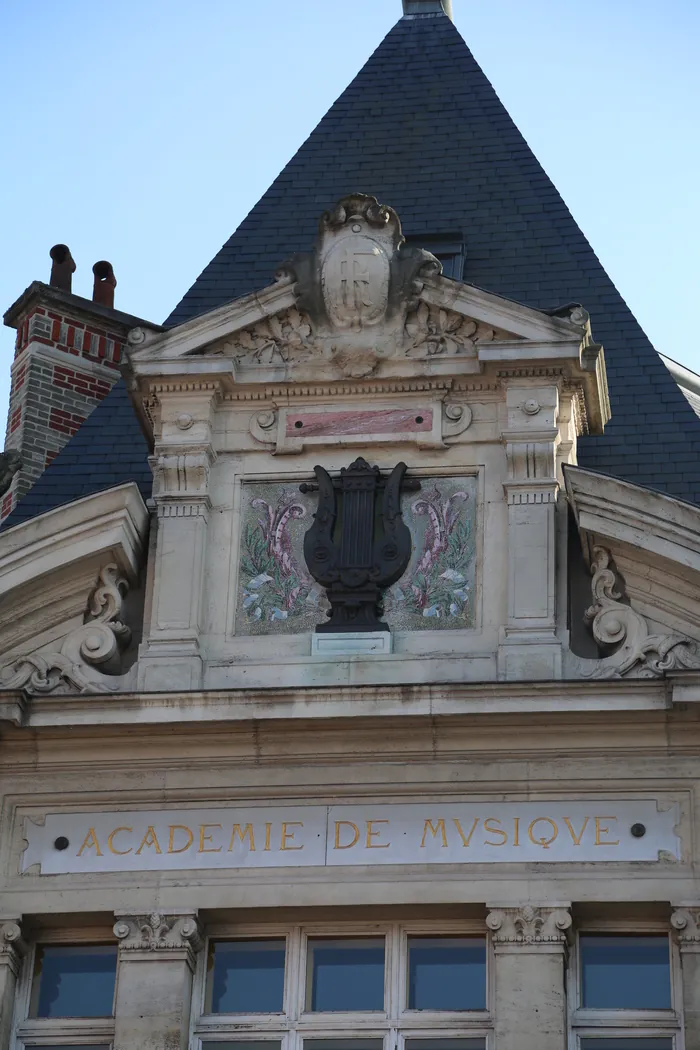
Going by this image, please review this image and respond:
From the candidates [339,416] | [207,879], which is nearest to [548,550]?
[339,416]

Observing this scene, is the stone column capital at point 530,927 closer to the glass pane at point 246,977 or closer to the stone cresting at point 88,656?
the glass pane at point 246,977

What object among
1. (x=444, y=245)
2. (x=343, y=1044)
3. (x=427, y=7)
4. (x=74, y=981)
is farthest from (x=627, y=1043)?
(x=427, y=7)

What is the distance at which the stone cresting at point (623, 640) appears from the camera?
Result: 14.5 meters

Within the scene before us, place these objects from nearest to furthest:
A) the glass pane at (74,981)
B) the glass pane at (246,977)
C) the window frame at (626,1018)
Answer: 1. the window frame at (626,1018)
2. the glass pane at (246,977)
3. the glass pane at (74,981)

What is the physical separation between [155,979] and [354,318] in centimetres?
417

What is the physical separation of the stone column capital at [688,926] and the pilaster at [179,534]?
9.90 ft

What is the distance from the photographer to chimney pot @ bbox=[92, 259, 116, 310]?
20.4 m

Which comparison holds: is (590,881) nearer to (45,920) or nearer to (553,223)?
(45,920)

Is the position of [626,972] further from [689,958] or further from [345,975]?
[345,975]

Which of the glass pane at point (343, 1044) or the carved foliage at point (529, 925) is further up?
the carved foliage at point (529, 925)

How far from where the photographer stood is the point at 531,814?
14.3m

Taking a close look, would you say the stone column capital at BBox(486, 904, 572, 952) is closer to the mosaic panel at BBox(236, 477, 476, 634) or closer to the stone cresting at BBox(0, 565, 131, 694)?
the mosaic panel at BBox(236, 477, 476, 634)

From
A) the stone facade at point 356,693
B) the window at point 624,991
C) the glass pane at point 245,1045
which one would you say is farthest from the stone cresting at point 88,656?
the window at point 624,991

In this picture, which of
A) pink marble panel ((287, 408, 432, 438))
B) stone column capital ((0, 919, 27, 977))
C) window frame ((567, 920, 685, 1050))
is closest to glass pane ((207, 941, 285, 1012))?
stone column capital ((0, 919, 27, 977))
